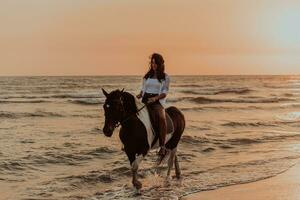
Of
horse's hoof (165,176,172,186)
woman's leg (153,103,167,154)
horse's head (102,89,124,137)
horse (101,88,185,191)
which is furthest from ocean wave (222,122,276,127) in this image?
horse's head (102,89,124,137)

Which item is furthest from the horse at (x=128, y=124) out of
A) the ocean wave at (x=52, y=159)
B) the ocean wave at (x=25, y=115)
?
the ocean wave at (x=25, y=115)

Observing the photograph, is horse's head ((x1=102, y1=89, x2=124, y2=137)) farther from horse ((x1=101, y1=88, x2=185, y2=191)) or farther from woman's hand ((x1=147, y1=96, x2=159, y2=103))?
woman's hand ((x1=147, y1=96, x2=159, y2=103))

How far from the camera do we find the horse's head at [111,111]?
32.5 feet

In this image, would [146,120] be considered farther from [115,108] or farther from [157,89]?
[115,108]

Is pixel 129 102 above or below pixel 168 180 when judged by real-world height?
above

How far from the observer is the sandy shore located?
10.6 metres

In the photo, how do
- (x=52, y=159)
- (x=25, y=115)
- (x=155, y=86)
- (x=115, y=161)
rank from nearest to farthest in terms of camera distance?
(x=155, y=86)
(x=115, y=161)
(x=52, y=159)
(x=25, y=115)

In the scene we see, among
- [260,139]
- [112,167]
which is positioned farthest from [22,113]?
[112,167]

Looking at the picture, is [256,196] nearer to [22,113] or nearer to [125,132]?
[125,132]

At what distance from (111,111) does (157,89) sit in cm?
143

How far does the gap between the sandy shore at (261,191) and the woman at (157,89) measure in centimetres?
158

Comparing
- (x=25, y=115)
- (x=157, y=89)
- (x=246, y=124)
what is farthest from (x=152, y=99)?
(x=25, y=115)

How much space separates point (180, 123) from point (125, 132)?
2131 millimetres

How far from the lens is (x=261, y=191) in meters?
11.1
